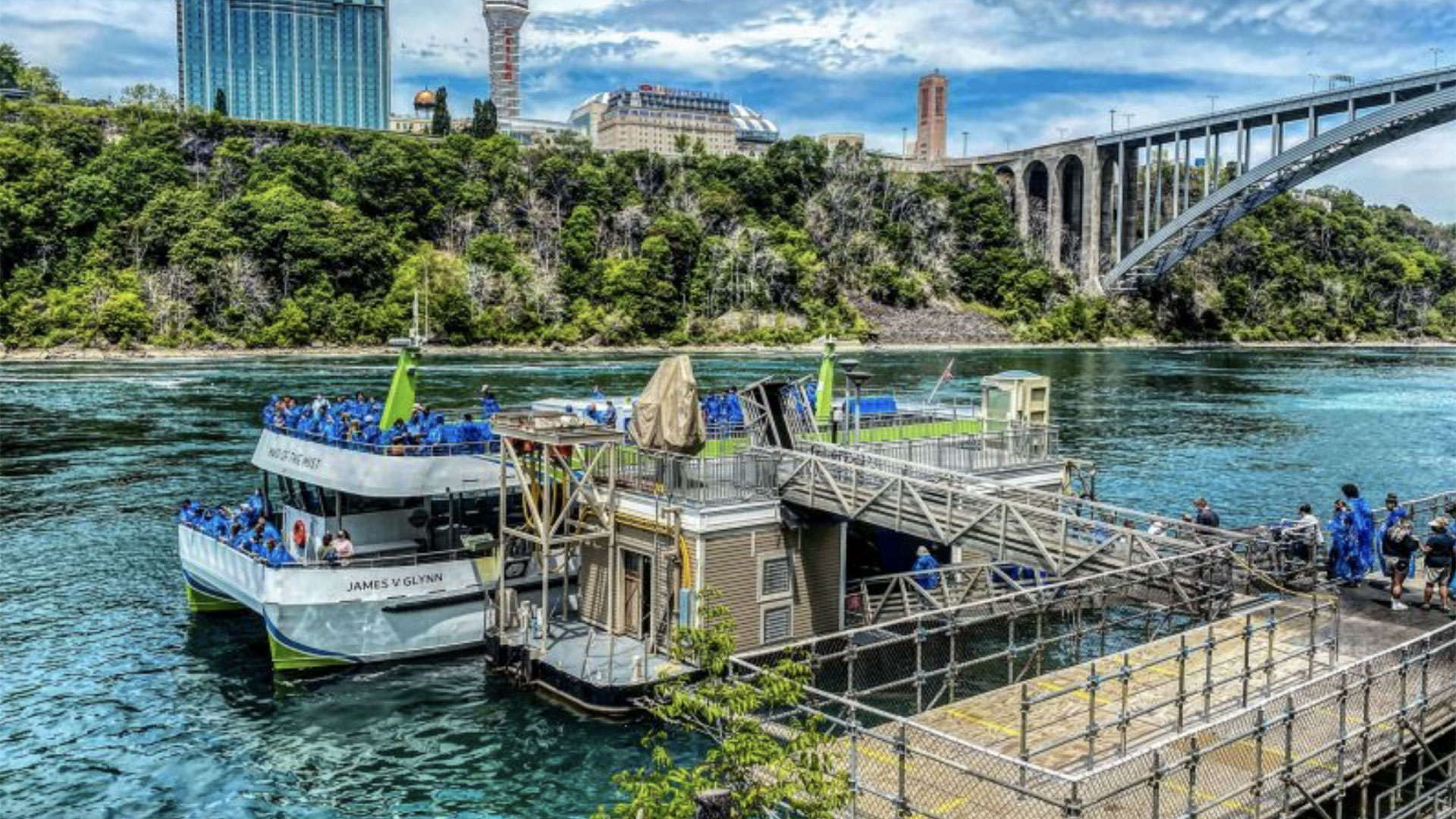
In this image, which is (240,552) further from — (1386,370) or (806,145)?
(806,145)

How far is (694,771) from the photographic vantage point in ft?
26.7

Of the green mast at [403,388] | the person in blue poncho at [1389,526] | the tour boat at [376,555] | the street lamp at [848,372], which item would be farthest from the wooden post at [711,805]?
the green mast at [403,388]

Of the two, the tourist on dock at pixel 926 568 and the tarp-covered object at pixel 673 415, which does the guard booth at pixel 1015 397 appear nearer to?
the tourist on dock at pixel 926 568

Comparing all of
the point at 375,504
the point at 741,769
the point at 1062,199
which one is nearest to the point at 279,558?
the point at 375,504

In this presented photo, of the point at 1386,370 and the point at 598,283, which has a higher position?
the point at 598,283

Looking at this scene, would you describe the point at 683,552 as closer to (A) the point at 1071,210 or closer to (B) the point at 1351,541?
(B) the point at 1351,541

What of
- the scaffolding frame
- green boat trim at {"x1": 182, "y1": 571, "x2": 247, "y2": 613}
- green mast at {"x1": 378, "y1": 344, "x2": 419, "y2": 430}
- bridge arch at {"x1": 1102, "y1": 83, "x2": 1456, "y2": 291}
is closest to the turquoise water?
green boat trim at {"x1": 182, "y1": 571, "x2": 247, "y2": 613}

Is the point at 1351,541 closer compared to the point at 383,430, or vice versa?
the point at 1351,541

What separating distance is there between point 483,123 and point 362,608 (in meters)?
122

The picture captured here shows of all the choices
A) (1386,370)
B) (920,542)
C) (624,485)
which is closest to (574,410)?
(624,485)

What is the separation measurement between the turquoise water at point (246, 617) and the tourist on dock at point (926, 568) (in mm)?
6139

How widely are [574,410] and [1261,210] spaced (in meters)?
143

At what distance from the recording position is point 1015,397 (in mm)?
25469

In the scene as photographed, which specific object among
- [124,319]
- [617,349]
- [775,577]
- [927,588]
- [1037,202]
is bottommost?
[927,588]
